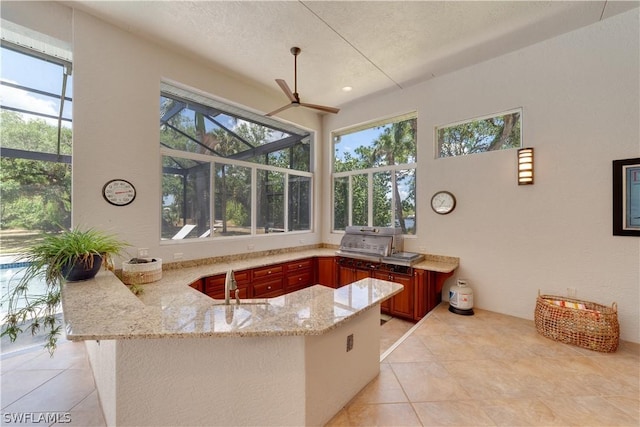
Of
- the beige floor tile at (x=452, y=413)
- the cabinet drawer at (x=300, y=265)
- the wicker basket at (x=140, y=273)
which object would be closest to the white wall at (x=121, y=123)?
the wicker basket at (x=140, y=273)

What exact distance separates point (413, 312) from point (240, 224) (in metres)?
2.79

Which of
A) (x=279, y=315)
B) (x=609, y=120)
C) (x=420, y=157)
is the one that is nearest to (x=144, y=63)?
(x=279, y=315)

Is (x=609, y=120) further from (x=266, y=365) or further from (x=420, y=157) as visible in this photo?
(x=266, y=365)

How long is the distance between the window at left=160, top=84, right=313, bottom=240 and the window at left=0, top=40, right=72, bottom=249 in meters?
0.89

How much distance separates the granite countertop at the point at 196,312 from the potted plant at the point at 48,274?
10 cm

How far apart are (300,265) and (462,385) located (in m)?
2.63

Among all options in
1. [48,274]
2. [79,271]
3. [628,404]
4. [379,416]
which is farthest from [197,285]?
[628,404]

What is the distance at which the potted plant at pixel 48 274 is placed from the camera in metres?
1.75

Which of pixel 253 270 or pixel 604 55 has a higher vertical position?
pixel 604 55

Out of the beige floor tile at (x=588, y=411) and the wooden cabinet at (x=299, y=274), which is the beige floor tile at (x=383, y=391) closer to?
the beige floor tile at (x=588, y=411)

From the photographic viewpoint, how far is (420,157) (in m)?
3.93

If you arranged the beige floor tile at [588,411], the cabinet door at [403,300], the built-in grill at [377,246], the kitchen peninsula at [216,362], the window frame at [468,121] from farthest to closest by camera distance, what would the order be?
the built-in grill at [377,246], the cabinet door at [403,300], the window frame at [468,121], the beige floor tile at [588,411], the kitchen peninsula at [216,362]

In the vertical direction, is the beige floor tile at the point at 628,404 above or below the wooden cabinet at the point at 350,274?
below

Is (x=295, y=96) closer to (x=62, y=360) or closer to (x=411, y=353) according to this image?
(x=411, y=353)
